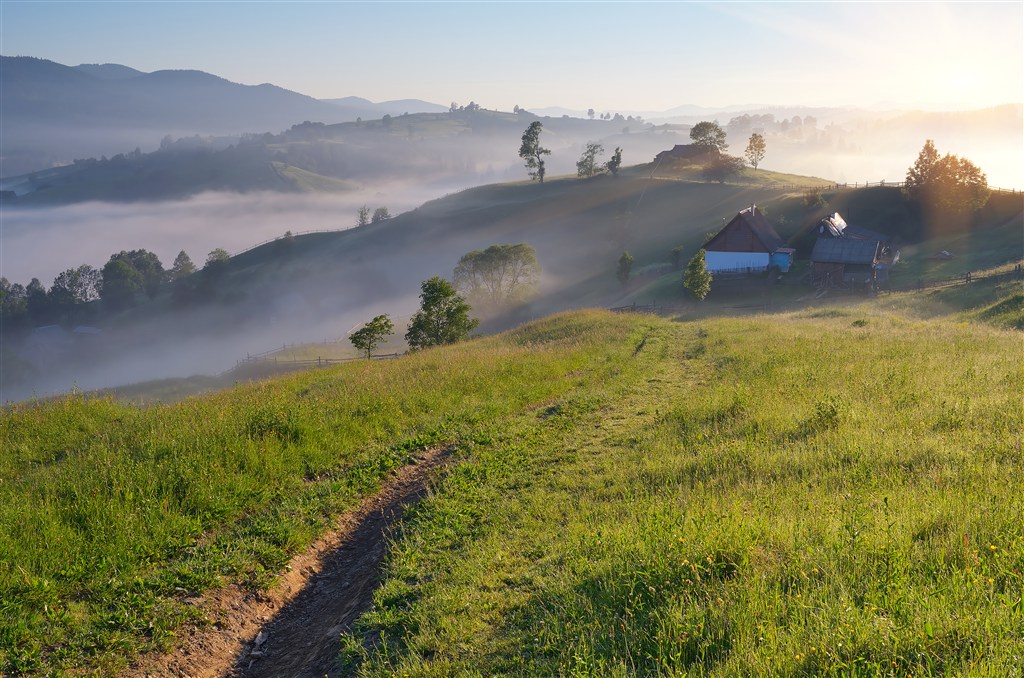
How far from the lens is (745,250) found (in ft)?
219

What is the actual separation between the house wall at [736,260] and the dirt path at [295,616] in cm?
6520

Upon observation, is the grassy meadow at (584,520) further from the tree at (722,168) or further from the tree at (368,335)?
the tree at (722,168)

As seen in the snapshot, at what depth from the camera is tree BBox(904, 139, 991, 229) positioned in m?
69.1

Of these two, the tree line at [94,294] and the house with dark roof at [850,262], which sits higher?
the house with dark roof at [850,262]

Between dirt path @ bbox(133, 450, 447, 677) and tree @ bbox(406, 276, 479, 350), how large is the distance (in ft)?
100

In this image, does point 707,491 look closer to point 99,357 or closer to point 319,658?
point 319,658

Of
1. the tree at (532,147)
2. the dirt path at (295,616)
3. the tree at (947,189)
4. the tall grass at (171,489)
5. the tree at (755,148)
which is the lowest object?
the dirt path at (295,616)

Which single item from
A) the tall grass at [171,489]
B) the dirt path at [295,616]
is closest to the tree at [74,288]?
the tall grass at [171,489]

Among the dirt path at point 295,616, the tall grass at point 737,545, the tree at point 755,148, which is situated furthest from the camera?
the tree at point 755,148

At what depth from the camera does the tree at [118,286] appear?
14162 cm

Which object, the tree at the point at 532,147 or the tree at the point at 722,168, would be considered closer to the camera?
the tree at the point at 722,168

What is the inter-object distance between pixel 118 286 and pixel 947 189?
170663mm

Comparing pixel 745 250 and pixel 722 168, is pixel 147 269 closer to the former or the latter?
pixel 722 168

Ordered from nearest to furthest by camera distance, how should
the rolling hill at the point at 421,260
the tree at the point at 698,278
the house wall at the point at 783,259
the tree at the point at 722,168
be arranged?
the tree at the point at 698,278 → the house wall at the point at 783,259 → the rolling hill at the point at 421,260 → the tree at the point at 722,168
